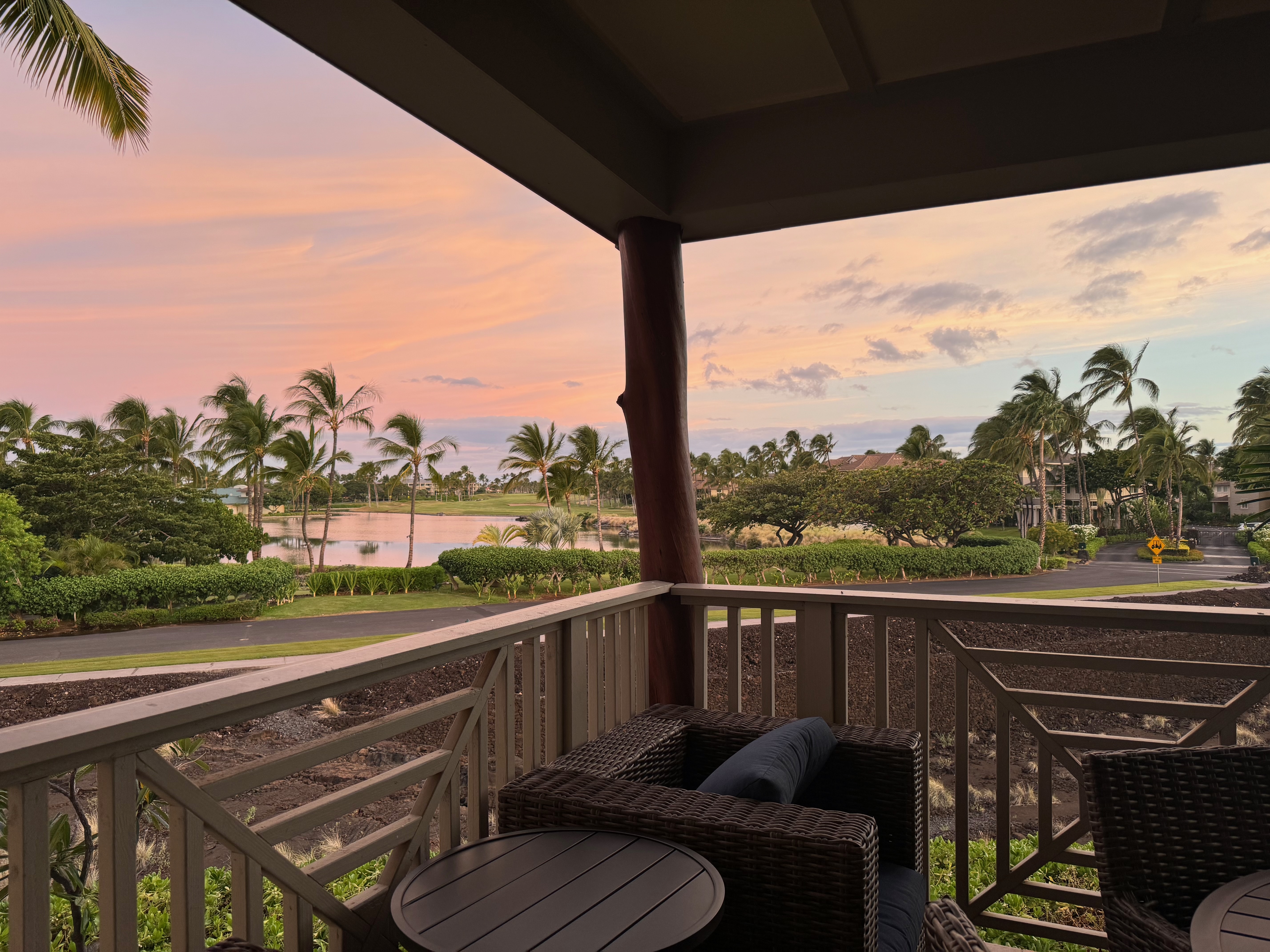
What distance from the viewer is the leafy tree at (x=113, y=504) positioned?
48.7 ft

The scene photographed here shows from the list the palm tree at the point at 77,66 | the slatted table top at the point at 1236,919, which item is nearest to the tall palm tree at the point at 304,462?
the palm tree at the point at 77,66

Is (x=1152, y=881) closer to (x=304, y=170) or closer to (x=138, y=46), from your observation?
(x=138, y=46)

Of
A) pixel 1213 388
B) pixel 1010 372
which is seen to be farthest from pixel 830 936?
pixel 1010 372

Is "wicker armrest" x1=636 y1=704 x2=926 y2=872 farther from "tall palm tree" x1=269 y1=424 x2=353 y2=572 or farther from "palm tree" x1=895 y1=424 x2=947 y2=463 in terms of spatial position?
"tall palm tree" x1=269 y1=424 x2=353 y2=572

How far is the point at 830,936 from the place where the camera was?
1.23 metres

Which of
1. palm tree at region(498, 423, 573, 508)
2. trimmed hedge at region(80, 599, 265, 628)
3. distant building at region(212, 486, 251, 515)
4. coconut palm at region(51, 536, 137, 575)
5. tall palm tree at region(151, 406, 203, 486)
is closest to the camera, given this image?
trimmed hedge at region(80, 599, 265, 628)

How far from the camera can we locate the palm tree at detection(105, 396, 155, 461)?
17.0 meters

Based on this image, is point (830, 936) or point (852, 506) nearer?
point (830, 936)

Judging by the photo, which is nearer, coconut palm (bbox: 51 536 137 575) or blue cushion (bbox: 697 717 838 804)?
blue cushion (bbox: 697 717 838 804)

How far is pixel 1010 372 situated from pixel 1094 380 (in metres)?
3.43

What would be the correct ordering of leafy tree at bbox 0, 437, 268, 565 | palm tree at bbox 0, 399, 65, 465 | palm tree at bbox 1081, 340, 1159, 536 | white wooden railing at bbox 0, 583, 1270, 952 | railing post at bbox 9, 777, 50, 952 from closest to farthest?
railing post at bbox 9, 777, 50, 952 < white wooden railing at bbox 0, 583, 1270, 952 < palm tree at bbox 1081, 340, 1159, 536 < palm tree at bbox 0, 399, 65, 465 < leafy tree at bbox 0, 437, 268, 565

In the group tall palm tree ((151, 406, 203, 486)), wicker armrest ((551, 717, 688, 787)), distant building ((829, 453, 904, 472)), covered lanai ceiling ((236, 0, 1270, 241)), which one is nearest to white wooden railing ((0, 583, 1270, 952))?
wicker armrest ((551, 717, 688, 787))

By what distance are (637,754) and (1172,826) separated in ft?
3.61

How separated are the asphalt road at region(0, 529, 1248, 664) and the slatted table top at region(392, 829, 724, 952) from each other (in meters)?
4.13
